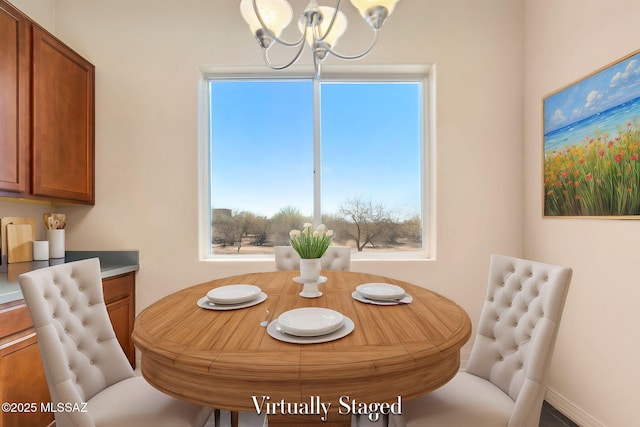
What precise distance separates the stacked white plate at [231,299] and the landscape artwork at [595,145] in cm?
191

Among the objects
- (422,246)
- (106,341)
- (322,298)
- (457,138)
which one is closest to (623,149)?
(457,138)

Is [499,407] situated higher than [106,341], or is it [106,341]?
[106,341]

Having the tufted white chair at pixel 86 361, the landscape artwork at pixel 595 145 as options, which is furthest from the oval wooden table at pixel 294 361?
the landscape artwork at pixel 595 145

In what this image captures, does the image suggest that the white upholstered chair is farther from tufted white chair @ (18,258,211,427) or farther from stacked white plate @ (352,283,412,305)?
→ tufted white chair @ (18,258,211,427)

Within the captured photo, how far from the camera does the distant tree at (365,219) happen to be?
2484 mm

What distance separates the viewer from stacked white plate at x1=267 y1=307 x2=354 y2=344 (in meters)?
0.83

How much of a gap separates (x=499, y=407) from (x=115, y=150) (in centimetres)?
282

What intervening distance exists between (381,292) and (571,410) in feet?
5.39

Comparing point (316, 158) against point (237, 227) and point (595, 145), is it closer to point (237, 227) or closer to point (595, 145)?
point (237, 227)

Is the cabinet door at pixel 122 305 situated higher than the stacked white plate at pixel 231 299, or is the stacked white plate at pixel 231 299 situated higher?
the stacked white plate at pixel 231 299

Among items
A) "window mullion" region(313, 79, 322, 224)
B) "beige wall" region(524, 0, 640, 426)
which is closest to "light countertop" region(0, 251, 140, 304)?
"window mullion" region(313, 79, 322, 224)

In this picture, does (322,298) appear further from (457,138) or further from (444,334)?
(457,138)

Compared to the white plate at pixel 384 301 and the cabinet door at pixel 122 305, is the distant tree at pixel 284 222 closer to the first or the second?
the cabinet door at pixel 122 305

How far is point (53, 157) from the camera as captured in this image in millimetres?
1895
